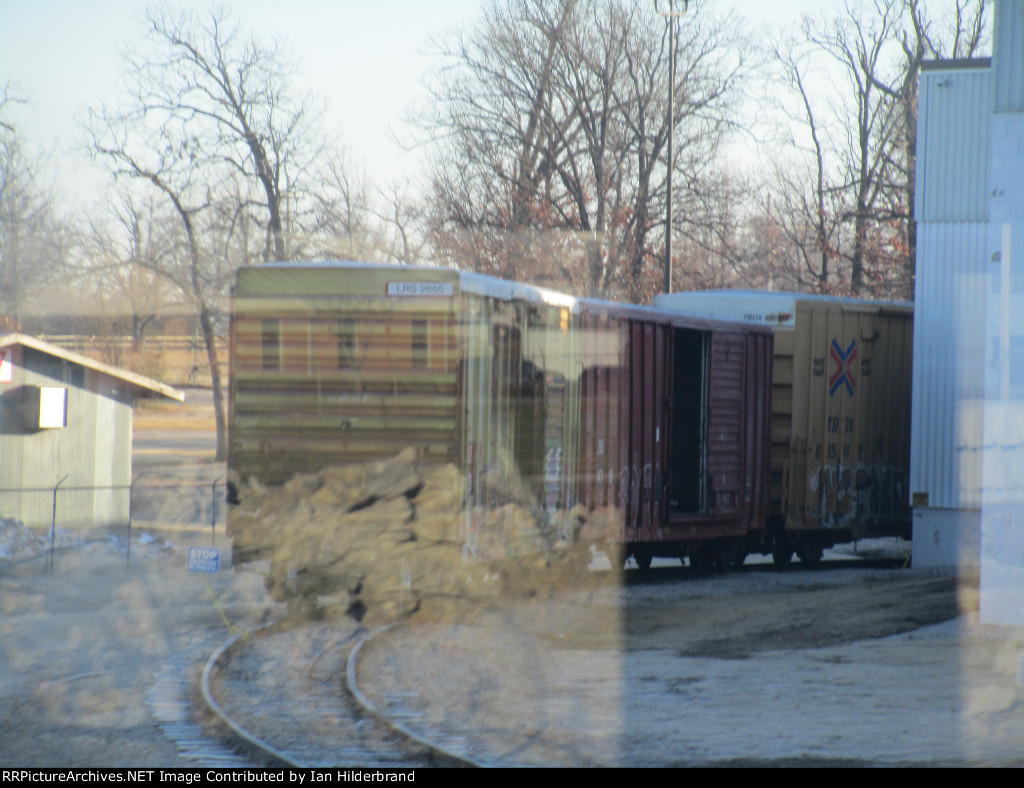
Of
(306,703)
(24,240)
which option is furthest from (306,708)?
(24,240)

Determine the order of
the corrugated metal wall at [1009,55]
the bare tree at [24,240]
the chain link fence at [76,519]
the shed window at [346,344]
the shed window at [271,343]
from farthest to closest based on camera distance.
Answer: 1. the bare tree at [24,240]
2. the chain link fence at [76,519]
3. the corrugated metal wall at [1009,55]
4. the shed window at [271,343]
5. the shed window at [346,344]

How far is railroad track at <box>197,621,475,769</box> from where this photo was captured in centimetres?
682

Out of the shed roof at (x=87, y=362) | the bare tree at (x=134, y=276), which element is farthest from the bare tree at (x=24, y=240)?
the shed roof at (x=87, y=362)

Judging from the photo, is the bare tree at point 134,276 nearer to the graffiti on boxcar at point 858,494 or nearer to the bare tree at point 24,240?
the bare tree at point 24,240

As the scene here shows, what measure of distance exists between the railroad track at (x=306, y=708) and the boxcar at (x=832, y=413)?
8.81m

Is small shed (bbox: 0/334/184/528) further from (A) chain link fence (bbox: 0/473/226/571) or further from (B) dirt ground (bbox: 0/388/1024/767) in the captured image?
(B) dirt ground (bbox: 0/388/1024/767)

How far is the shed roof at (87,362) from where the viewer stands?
1852 cm

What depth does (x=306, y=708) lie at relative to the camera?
805 centimetres

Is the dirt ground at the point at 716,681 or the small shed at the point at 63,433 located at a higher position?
the small shed at the point at 63,433

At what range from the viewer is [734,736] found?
7.35 m

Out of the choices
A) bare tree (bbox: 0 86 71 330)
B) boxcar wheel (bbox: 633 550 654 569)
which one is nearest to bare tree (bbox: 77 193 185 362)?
bare tree (bbox: 0 86 71 330)

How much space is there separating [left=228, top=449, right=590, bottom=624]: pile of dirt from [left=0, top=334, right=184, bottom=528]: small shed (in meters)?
8.06

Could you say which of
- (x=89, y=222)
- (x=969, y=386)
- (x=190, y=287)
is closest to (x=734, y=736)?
(x=969, y=386)
